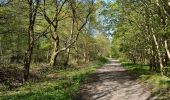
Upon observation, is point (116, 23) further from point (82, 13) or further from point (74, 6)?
point (82, 13)

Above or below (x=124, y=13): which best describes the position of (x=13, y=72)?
below

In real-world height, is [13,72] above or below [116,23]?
below

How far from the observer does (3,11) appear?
26.5 meters

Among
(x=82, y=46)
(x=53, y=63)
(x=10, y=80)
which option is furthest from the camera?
(x=82, y=46)

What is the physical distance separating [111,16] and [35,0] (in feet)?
44.0

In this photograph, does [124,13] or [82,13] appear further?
[82,13]

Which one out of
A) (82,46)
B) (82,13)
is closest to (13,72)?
(82,13)

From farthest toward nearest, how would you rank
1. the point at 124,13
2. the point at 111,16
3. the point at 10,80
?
the point at 111,16 → the point at 124,13 → the point at 10,80

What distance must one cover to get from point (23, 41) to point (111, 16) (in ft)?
105

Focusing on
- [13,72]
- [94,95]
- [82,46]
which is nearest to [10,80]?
[13,72]

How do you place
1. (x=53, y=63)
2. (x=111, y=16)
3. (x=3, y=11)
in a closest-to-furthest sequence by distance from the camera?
(x=3, y=11) < (x=111, y=16) < (x=53, y=63)

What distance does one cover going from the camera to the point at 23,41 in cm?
6444

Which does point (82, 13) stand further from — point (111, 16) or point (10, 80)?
point (10, 80)

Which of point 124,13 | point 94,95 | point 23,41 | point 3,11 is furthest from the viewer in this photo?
point 23,41
